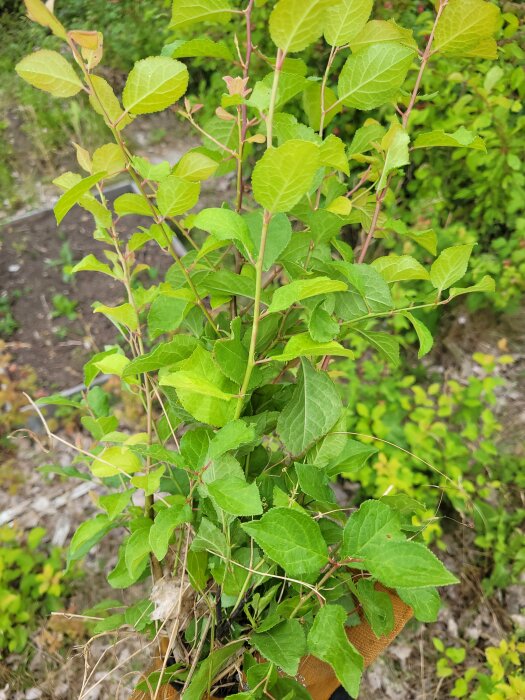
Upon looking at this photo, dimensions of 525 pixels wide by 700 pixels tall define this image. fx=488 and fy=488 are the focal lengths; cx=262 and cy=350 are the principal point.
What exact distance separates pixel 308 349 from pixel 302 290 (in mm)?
57

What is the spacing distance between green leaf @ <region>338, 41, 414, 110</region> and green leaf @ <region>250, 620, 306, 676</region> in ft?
1.98

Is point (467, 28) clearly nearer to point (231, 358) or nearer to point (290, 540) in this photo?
point (231, 358)

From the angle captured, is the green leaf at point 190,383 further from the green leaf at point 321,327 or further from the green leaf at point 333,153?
the green leaf at point 333,153

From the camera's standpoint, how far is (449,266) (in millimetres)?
581

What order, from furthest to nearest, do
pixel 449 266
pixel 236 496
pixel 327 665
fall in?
pixel 327 665
pixel 449 266
pixel 236 496

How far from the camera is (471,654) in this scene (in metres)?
1.68

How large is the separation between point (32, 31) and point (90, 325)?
430 centimetres

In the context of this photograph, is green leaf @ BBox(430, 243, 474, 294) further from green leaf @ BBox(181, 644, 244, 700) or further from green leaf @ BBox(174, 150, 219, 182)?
green leaf @ BBox(181, 644, 244, 700)

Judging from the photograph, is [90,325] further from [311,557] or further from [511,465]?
[311,557]

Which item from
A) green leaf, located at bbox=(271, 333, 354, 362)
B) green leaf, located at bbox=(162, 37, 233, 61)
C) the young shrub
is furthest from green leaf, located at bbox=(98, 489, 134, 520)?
green leaf, located at bbox=(162, 37, 233, 61)

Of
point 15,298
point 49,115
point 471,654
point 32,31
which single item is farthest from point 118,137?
point 32,31

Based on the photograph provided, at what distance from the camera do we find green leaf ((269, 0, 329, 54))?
39 centimetres

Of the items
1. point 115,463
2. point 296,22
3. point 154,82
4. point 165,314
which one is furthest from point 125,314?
point 296,22

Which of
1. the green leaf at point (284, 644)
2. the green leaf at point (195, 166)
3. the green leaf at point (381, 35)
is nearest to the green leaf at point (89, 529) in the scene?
the green leaf at point (284, 644)
